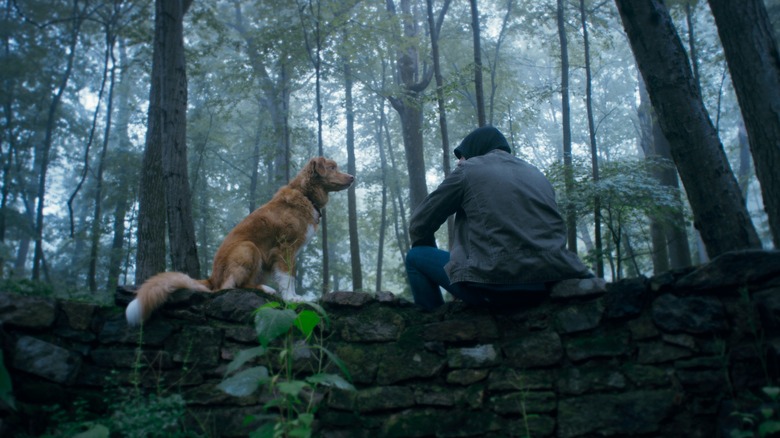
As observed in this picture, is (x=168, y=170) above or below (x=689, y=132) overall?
above

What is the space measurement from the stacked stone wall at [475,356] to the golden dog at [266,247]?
182 millimetres

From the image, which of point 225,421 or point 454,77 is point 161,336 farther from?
point 454,77

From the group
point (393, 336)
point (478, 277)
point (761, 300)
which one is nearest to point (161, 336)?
point (393, 336)

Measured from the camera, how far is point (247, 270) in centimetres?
454

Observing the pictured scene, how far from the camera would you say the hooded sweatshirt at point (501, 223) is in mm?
3342

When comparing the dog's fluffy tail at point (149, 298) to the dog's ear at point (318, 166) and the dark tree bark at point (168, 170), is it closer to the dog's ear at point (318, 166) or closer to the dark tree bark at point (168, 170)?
the dog's ear at point (318, 166)

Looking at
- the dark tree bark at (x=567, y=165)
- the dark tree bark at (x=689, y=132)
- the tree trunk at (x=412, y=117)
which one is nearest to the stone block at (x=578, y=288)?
the dark tree bark at (x=689, y=132)

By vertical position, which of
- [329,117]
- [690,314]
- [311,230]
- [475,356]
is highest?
[329,117]

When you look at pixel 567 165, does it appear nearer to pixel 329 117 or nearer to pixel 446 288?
pixel 446 288

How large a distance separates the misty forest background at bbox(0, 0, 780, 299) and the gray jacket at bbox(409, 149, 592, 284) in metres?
1.51

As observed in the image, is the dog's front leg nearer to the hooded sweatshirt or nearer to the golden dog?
the golden dog

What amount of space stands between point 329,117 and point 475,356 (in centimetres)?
1472

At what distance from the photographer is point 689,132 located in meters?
4.14

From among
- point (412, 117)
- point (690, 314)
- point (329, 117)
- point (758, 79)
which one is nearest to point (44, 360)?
point (690, 314)
